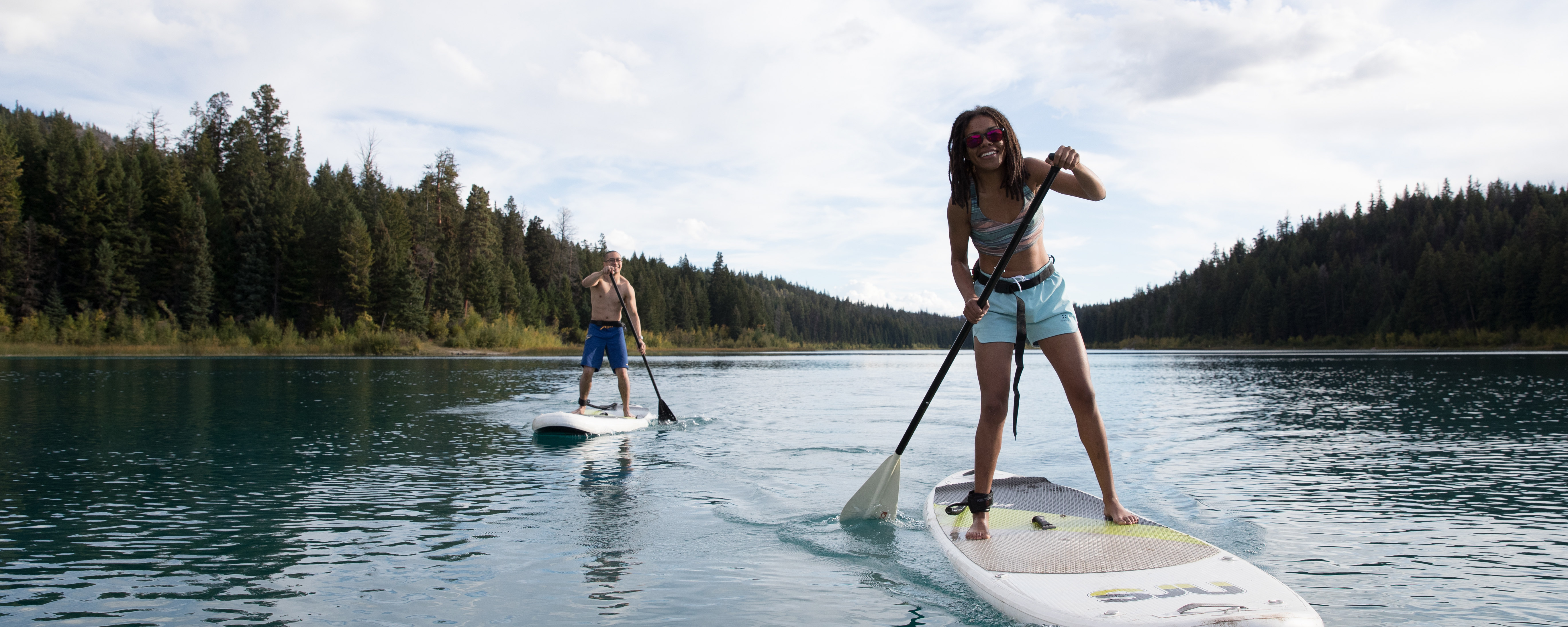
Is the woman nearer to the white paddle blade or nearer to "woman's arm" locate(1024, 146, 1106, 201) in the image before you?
"woman's arm" locate(1024, 146, 1106, 201)

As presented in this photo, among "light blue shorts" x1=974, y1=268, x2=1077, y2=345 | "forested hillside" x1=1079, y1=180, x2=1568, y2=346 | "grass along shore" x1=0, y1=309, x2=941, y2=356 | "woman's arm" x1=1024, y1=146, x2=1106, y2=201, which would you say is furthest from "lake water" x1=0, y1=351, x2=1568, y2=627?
"forested hillside" x1=1079, y1=180, x2=1568, y2=346

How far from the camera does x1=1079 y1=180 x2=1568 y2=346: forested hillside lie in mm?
90062

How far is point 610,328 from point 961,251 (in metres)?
8.60

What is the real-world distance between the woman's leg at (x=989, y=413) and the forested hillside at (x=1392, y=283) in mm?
110911

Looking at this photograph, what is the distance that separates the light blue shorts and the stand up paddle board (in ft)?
25.7

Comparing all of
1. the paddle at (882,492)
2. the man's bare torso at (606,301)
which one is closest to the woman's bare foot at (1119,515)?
the paddle at (882,492)

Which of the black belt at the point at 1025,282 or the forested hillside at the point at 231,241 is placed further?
the forested hillside at the point at 231,241

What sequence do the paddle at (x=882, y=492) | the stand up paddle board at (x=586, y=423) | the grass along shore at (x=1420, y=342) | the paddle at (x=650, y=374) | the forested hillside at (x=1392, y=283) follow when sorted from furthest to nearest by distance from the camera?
the forested hillside at (x=1392, y=283)
the grass along shore at (x=1420, y=342)
the paddle at (x=650, y=374)
the stand up paddle board at (x=586, y=423)
the paddle at (x=882, y=492)

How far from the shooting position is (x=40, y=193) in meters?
65.6

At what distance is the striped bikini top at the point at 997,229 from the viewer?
16.4 ft

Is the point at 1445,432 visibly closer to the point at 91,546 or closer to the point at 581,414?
the point at 581,414

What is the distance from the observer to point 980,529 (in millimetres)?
4992

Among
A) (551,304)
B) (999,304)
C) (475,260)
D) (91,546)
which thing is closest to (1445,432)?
(999,304)

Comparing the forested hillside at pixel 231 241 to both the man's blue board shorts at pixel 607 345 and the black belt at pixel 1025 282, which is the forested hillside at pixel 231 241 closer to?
the man's blue board shorts at pixel 607 345
